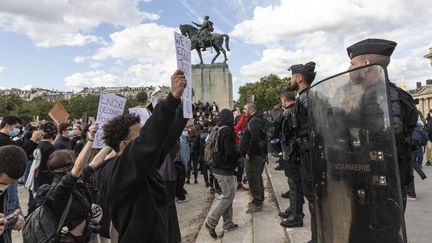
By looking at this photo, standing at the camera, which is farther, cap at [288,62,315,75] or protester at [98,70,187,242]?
cap at [288,62,315,75]

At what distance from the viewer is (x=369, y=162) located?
206 centimetres

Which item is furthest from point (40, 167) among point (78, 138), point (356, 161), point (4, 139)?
point (356, 161)

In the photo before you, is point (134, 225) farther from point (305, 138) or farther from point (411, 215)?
point (411, 215)

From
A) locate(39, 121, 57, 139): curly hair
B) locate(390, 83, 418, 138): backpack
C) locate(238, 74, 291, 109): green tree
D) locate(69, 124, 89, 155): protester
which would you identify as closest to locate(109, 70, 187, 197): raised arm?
locate(390, 83, 418, 138): backpack

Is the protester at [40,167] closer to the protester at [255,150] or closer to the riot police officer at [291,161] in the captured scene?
the protester at [255,150]

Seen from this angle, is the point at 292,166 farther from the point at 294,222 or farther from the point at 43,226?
the point at 43,226

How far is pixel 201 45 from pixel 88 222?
21.7m

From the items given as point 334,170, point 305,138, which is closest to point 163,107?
Answer: point 334,170

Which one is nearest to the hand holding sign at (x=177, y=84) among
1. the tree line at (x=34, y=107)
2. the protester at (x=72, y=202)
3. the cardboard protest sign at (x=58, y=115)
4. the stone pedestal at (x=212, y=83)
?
the protester at (x=72, y=202)

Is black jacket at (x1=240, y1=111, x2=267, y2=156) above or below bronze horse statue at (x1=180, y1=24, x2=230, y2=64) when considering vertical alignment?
below

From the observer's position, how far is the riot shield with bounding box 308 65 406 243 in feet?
6.45

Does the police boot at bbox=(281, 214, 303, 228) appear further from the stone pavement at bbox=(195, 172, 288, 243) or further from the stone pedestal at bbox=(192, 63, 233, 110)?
the stone pedestal at bbox=(192, 63, 233, 110)

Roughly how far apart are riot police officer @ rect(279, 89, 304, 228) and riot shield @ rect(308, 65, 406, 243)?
191 centimetres

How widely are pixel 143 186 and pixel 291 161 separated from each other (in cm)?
303
